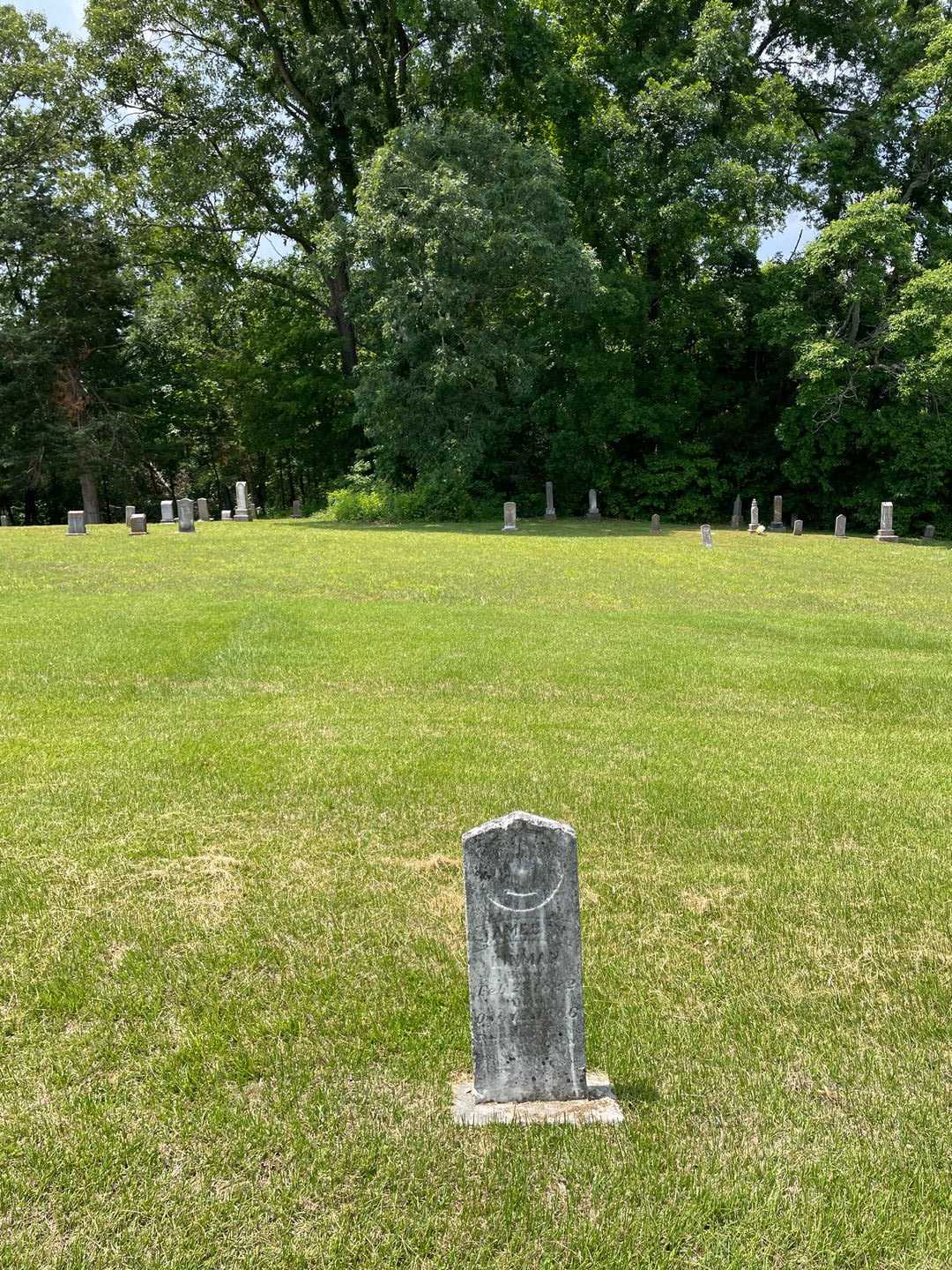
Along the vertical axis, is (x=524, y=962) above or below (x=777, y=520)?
below

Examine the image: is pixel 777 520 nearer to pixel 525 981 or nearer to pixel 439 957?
pixel 439 957

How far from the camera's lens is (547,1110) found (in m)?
2.94

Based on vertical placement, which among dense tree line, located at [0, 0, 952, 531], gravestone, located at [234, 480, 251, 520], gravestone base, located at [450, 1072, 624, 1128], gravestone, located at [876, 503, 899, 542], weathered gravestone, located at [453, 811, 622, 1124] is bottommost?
gravestone base, located at [450, 1072, 624, 1128]

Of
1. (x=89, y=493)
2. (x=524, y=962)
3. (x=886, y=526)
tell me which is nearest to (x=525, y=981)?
(x=524, y=962)

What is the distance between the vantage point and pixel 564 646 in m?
10.1

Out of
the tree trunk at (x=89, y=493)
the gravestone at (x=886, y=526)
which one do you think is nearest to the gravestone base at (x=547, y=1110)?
the gravestone at (x=886, y=526)

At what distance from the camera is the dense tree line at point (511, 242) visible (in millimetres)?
25828

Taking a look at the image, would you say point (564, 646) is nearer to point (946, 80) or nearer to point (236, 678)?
point (236, 678)

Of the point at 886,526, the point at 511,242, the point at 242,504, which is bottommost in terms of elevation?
the point at 886,526

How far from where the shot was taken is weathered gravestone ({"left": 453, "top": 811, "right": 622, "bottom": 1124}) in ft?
9.32

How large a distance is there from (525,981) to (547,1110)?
463mm

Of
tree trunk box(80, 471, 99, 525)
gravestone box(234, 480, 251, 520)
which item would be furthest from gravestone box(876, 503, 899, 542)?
tree trunk box(80, 471, 99, 525)

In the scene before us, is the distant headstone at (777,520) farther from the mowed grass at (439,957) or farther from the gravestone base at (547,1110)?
the gravestone base at (547,1110)

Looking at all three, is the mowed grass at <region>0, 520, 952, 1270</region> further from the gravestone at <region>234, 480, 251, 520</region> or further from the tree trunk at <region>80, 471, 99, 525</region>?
the tree trunk at <region>80, 471, 99, 525</region>
